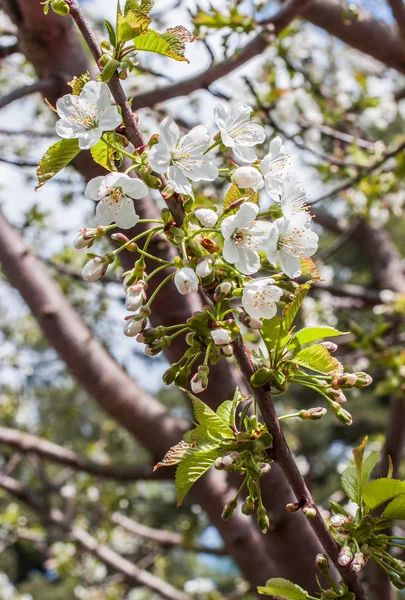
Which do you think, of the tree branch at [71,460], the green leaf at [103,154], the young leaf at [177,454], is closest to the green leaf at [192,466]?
the young leaf at [177,454]

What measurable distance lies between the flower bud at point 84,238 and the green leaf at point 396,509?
42 cm

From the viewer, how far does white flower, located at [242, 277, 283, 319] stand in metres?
0.57

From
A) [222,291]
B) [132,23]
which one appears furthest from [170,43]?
[222,291]

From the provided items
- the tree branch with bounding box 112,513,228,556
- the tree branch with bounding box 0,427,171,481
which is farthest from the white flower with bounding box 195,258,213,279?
the tree branch with bounding box 112,513,228,556

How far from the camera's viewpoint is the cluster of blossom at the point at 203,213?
0.57 metres

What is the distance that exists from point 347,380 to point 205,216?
0.75 ft

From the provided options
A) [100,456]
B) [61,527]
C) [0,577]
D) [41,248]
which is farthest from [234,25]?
[0,577]

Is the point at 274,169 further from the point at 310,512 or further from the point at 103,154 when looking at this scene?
the point at 310,512

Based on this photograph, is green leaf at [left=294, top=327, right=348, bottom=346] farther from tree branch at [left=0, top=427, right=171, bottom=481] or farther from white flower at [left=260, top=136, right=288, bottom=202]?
tree branch at [left=0, top=427, right=171, bottom=481]

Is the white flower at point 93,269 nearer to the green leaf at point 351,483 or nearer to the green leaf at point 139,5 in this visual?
the green leaf at point 139,5

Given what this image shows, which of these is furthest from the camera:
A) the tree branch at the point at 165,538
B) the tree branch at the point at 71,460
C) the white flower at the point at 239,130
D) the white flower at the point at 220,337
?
the tree branch at the point at 165,538

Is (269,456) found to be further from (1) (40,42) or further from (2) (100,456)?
(2) (100,456)

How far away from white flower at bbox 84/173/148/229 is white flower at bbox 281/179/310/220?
15 centimetres

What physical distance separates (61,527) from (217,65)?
104 inches
